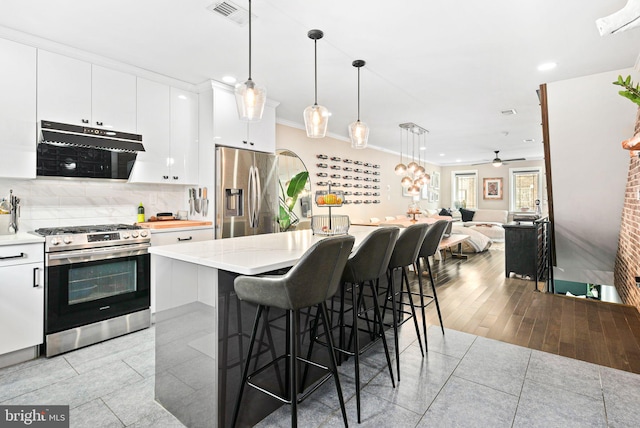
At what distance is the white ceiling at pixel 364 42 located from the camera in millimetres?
2391

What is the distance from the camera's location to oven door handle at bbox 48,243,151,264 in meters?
2.69

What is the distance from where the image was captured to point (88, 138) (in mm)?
3094

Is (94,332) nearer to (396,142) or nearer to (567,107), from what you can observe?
(567,107)

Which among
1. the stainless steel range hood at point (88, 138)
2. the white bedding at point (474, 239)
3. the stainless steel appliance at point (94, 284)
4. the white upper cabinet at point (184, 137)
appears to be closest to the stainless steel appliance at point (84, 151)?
the stainless steel range hood at point (88, 138)

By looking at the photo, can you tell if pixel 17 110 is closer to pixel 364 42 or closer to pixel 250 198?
pixel 250 198

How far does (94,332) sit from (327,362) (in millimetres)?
2075

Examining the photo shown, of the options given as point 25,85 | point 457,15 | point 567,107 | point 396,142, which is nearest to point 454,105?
point 567,107

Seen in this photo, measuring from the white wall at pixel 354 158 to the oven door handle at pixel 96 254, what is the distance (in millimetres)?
2877

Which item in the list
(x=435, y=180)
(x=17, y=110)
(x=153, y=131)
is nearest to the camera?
(x=17, y=110)

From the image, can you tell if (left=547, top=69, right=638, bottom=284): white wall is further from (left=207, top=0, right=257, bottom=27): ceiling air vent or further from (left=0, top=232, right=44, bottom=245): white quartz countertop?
(left=0, top=232, right=44, bottom=245): white quartz countertop

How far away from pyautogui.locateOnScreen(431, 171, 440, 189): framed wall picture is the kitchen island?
10.5 meters

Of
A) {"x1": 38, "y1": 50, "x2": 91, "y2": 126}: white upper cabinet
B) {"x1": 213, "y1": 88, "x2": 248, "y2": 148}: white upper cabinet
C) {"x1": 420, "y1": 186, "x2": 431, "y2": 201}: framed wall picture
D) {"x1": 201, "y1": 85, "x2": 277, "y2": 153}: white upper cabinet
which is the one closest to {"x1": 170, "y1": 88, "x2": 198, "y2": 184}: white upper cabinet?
{"x1": 201, "y1": 85, "x2": 277, "y2": 153}: white upper cabinet

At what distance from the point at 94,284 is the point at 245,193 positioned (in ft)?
5.96

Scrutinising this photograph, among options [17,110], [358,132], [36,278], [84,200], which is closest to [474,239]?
[358,132]
